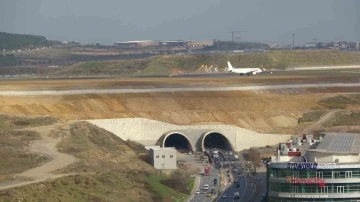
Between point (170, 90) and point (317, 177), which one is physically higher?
point (317, 177)

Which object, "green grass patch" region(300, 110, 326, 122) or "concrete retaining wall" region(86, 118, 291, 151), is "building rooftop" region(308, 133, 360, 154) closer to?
"concrete retaining wall" region(86, 118, 291, 151)

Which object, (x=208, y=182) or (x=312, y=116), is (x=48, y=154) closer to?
(x=208, y=182)

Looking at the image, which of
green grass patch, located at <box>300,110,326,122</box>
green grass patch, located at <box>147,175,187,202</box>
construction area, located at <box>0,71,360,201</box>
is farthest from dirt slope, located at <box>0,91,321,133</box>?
green grass patch, located at <box>147,175,187,202</box>

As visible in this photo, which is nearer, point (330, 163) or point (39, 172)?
point (330, 163)

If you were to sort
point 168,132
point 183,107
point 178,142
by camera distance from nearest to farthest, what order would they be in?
point 168,132 < point 178,142 < point 183,107

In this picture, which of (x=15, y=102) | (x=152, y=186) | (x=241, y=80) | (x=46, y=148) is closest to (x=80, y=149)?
(x=46, y=148)

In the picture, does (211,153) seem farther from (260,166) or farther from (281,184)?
(281,184)

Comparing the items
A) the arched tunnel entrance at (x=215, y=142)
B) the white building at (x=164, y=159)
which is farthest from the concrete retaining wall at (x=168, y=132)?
the white building at (x=164, y=159)

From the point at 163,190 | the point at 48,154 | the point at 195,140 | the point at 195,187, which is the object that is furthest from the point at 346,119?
the point at 163,190
